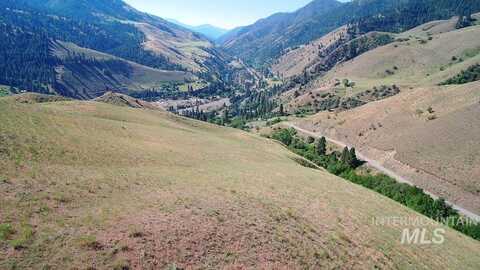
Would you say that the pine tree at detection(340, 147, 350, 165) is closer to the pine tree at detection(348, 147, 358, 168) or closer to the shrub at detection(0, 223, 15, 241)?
the pine tree at detection(348, 147, 358, 168)

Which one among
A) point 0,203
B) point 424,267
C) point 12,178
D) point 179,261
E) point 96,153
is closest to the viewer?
point 179,261

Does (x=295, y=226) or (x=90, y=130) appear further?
(x=90, y=130)

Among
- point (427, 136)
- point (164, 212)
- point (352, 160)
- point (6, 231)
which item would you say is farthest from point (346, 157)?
point (6, 231)

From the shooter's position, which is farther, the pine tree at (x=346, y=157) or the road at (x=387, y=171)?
the pine tree at (x=346, y=157)

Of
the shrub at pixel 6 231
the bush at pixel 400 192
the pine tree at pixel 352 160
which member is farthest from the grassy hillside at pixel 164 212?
the pine tree at pixel 352 160

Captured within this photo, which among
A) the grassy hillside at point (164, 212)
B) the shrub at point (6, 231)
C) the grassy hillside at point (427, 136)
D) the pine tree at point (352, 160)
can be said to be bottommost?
the pine tree at point (352, 160)

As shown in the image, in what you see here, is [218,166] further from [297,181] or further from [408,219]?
[408,219]

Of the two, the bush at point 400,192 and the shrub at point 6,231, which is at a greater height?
the shrub at point 6,231

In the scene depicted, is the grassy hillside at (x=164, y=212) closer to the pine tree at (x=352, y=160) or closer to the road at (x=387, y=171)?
the road at (x=387, y=171)

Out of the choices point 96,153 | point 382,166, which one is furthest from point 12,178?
point 382,166
